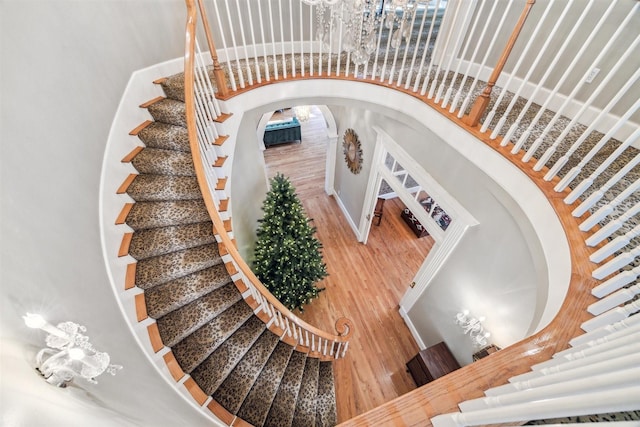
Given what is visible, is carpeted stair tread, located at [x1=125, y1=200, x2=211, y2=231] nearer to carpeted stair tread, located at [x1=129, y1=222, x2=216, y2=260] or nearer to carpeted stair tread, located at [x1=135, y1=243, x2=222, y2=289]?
carpeted stair tread, located at [x1=129, y1=222, x2=216, y2=260]

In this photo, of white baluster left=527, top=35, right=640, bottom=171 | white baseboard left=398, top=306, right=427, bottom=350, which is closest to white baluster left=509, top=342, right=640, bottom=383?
white baluster left=527, top=35, right=640, bottom=171

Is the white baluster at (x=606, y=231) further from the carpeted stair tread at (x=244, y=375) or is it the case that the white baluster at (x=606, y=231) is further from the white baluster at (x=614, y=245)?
the carpeted stair tread at (x=244, y=375)

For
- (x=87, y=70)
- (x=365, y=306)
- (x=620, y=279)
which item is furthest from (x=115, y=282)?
(x=365, y=306)

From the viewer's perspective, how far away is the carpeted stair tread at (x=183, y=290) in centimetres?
199

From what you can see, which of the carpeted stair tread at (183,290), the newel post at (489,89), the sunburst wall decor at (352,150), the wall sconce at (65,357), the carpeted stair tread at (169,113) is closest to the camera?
the wall sconce at (65,357)

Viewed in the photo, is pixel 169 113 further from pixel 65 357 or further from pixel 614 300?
pixel 614 300

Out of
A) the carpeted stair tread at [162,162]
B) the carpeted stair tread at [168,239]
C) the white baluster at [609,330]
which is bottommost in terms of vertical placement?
the white baluster at [609,330]

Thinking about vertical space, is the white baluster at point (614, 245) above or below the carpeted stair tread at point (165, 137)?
below

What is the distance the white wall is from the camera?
0.90 m

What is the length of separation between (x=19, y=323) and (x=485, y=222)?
301 cm

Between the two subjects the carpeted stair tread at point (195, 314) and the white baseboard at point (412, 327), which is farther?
the white baseboard at point (412, 327)

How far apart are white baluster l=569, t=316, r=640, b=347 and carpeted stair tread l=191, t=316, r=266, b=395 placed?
2.21 meters

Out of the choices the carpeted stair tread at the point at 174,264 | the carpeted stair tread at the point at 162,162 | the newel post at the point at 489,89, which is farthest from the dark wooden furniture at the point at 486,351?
the carpeted stair tread at the point at 162,162

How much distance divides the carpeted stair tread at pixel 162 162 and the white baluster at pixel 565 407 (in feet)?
8.36
